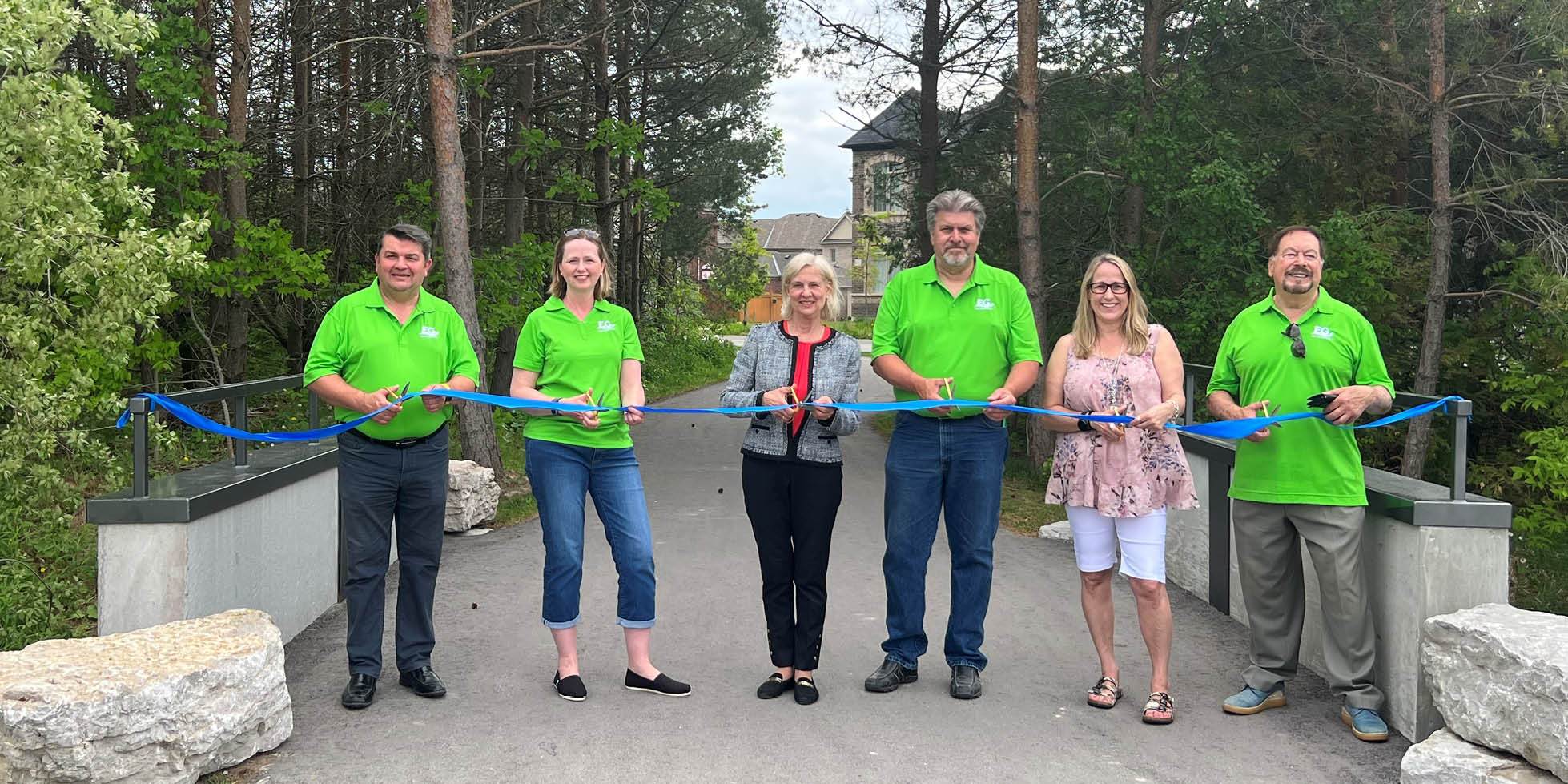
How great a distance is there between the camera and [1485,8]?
15.6m

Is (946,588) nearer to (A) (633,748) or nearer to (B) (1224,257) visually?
(A) (633,748)

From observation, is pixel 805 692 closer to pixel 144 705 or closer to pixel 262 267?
pixel 144 705

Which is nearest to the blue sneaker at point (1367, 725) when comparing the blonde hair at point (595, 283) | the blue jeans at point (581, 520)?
the blue jeans at point (581, 520)

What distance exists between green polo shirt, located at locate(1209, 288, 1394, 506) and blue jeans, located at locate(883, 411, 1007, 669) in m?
1.07

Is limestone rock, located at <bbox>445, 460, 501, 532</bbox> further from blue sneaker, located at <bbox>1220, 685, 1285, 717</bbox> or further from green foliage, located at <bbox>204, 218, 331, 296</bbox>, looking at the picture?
blue sneaker, located at <bbox>1220, 685, 1285, 717</bbox>

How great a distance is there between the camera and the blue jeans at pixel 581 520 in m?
5.32

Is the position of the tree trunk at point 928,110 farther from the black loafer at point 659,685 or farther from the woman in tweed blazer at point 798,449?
the black loafer at point 659,685

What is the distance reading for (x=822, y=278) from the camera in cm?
529

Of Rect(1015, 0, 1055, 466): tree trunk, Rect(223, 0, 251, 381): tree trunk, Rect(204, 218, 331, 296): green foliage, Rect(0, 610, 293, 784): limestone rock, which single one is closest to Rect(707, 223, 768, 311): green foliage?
Rect(1015, 0, 1055, 466): tree trunk

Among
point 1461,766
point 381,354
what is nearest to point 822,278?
point 381,354

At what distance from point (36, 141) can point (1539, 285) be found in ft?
48.0

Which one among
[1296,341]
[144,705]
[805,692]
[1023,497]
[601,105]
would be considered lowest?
[1023,497]

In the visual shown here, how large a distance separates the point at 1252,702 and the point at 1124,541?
0.86 metres

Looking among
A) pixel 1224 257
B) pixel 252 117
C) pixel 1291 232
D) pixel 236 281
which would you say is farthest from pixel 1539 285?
pixel 252 117
